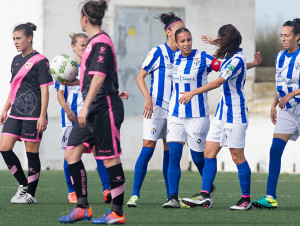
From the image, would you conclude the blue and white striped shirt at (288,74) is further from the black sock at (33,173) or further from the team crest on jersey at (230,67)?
the black sock at (33,173)

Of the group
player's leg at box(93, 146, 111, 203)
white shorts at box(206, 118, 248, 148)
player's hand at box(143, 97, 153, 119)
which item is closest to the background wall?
player's leg at box(93, 146, 111, 203)

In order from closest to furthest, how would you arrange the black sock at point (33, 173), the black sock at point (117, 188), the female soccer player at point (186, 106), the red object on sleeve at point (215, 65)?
the black sock at point (117, 188)
the female soccer player at point (186, 106)
the red object on sleeve at point (215, 65)
the black sock at point (33, 173)

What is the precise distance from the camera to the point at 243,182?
7969 millimetres

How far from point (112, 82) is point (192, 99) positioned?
2009 mm

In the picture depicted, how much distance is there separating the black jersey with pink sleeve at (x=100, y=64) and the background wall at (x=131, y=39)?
10482 mm

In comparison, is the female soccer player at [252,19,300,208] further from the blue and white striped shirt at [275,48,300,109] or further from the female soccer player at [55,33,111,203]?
the female soccer player at [55,33,111,203]

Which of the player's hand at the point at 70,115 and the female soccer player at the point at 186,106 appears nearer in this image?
the female soccer player at the point at 186,106

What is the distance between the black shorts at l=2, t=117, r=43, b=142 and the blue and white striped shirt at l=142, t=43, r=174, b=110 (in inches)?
53.8

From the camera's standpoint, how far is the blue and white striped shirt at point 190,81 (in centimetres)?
822

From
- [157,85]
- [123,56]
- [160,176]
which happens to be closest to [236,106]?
[157,85]

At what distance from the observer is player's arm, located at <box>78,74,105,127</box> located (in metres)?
6.11

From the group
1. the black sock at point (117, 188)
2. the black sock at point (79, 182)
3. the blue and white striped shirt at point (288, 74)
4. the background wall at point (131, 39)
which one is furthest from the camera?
the background wall at point (131, 39)

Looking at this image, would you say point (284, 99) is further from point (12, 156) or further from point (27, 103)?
point (12, 156)

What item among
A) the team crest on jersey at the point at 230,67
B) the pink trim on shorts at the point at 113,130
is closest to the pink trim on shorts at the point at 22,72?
the team crest on jersey at the point at 230,67
